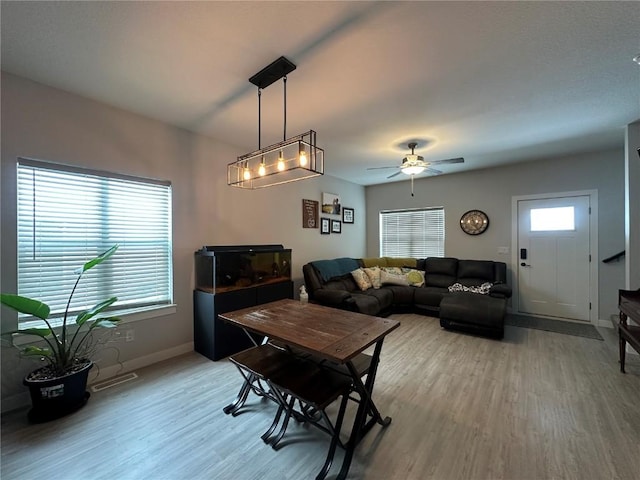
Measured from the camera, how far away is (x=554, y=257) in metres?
4.32

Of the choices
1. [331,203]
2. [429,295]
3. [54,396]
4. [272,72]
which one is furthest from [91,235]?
[429,295]

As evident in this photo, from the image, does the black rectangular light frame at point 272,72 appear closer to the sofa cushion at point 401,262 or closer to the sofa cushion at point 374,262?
the sofa cushion at point 374,262

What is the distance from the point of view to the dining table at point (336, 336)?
4.88 ft

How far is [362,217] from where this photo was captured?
20.7 ft

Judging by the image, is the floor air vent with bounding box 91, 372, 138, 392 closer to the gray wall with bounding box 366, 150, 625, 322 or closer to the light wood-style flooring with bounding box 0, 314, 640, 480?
the light wood-style flooring with bounding box 0, 314, 640, 480

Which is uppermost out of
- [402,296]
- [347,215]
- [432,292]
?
[347,215]

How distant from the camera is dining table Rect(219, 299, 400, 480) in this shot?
1486mm

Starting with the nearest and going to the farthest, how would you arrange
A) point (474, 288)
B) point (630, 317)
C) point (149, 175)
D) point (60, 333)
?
1. point (60, 333)
2. point (630, 317)
3. point (149, 175)
4. point (474, 288)

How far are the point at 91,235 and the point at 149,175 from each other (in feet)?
2.67

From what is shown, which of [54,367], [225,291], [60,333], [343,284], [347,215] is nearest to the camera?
[54,367]

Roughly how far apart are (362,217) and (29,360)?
18.4 ft

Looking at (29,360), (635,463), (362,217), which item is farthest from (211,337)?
(362,217)

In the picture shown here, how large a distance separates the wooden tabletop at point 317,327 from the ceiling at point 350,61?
6.30 ft

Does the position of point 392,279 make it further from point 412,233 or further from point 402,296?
point 412,233
